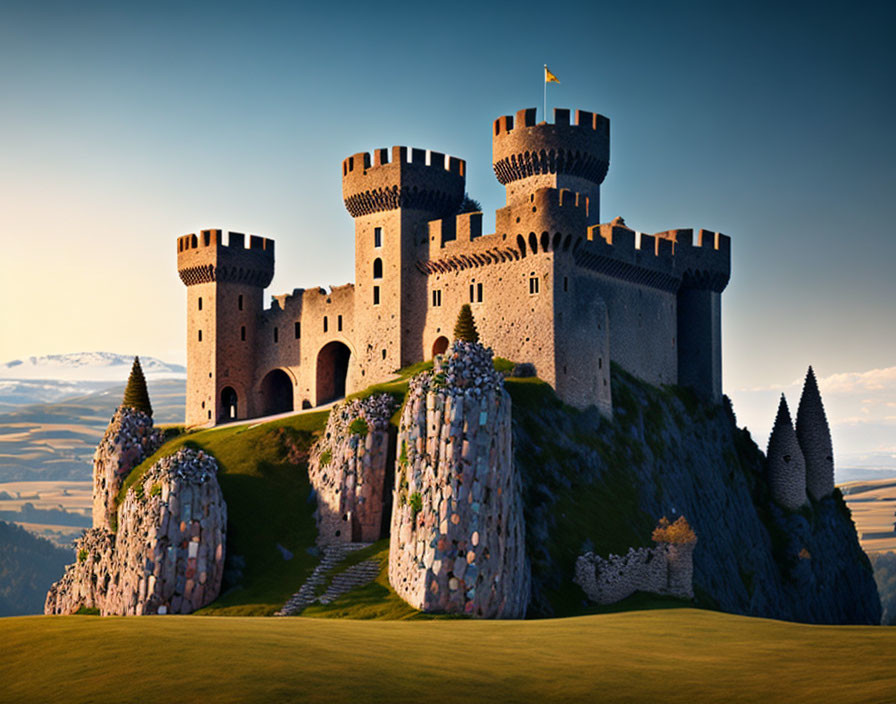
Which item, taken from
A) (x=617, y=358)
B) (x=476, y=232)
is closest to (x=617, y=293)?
(x=617, y=358)

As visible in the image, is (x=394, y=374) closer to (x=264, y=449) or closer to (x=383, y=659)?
(x=264, y=449)

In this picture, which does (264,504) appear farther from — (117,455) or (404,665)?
(404,665)

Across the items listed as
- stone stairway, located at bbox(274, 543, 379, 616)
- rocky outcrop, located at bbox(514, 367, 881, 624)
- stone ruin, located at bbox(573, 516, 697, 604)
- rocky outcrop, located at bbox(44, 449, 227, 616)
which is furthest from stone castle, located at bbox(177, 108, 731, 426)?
rocky outcrop, located at bbox(44, 449, 227, 616)

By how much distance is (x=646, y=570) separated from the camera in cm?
5744

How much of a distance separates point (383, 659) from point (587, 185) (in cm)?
5612

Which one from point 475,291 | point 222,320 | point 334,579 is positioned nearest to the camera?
point 334,579

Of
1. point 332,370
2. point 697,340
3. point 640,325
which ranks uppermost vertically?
point 640,325

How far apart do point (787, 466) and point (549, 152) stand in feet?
117

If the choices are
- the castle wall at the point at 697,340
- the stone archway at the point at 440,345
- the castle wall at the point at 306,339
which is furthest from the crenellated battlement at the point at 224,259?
the castle wall at the point at 697,340

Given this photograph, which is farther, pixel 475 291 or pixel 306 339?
pixel 306 339

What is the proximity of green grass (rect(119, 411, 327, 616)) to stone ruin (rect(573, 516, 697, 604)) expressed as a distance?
620 inches

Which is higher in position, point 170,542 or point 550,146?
point 550,146

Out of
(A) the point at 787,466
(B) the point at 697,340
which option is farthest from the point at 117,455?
(A) the point at 787,466

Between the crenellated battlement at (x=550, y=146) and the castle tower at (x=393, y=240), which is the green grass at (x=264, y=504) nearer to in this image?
the castle tower at (x=393, y=240)
